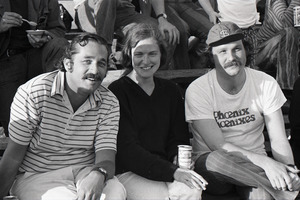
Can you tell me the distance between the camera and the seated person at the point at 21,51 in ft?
14.2

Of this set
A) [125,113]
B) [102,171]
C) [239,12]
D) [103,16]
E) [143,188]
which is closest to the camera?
[102,171]

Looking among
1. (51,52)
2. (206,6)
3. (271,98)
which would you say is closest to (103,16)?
(51,52)

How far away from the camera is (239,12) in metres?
5.43

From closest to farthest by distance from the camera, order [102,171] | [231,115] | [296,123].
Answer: [102,171] < [231,115] < [296,123]

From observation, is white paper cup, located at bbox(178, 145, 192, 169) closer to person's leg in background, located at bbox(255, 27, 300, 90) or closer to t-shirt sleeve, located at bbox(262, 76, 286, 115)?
t-shirt sleeve, located at bbox(262, 76, 286, 115)

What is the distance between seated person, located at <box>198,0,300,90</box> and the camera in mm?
5246

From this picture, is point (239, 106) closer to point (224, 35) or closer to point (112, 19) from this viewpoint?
point (224, 35)

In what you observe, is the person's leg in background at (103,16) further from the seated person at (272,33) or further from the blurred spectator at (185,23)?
the seated person at (272,33)

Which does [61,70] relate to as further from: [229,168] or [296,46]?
[296,46]

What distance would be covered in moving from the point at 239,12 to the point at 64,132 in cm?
280

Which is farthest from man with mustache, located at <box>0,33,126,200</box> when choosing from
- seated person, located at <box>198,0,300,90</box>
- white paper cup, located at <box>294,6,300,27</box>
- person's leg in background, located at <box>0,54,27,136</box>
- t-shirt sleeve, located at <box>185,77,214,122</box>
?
white paper cup, located at <box>294,6,300,27</box>

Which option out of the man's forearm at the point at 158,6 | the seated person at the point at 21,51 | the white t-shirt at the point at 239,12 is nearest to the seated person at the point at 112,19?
the man's forearm at the point at 158,6

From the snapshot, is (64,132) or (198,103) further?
(198,103)

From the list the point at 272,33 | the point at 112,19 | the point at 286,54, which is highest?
the point at 112,19
